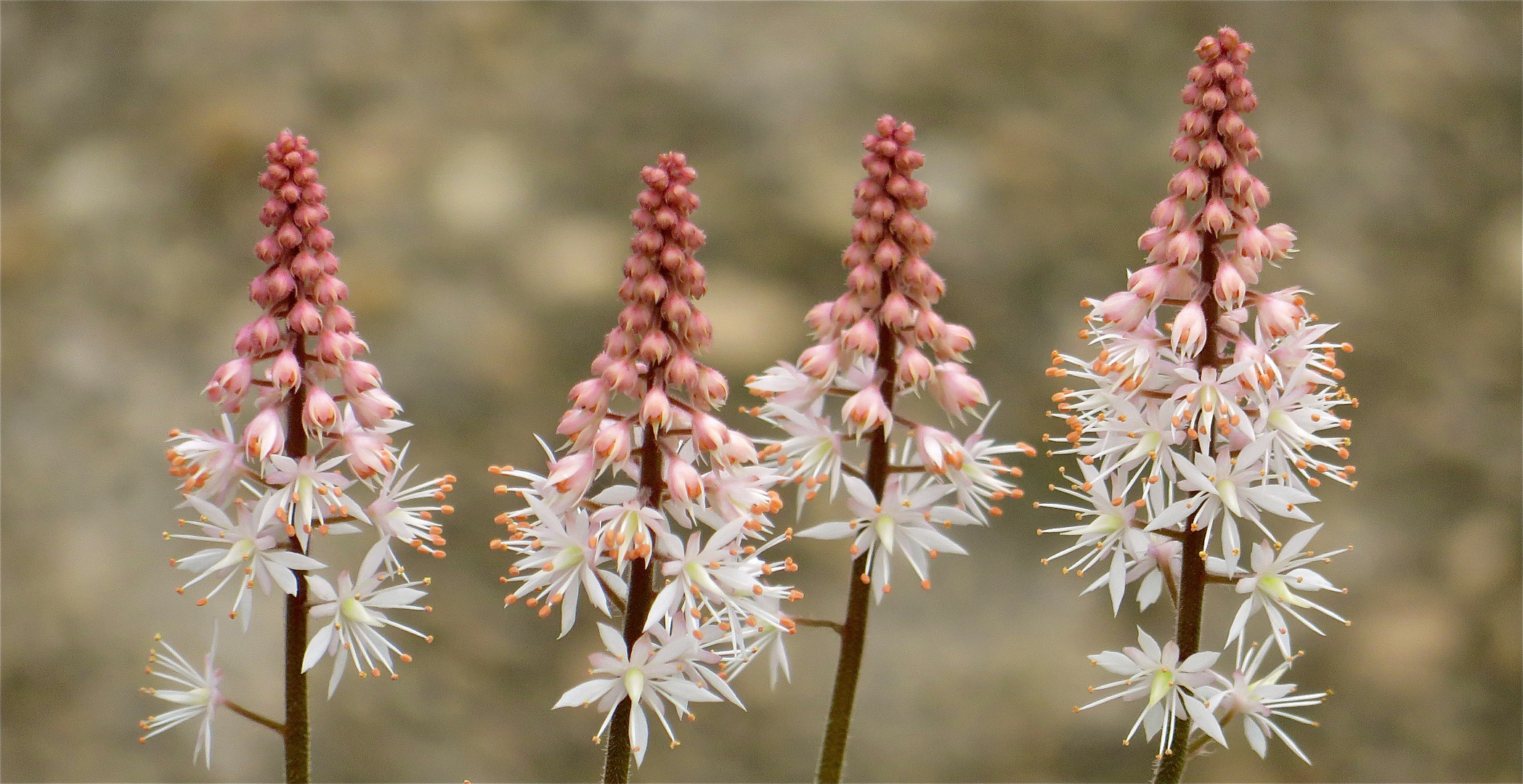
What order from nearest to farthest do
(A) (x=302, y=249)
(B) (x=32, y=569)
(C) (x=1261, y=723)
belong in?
(A) (x=302, y=249) < (C) (x=1261, y=723) < (B) (x=32, y=569)

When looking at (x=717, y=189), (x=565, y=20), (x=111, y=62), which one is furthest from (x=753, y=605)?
(x=111, y=62)

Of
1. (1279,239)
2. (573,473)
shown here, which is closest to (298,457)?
(573,473)

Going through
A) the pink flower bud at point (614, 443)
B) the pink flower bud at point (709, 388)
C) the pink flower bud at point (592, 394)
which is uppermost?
the pink flower bud at point (709, 388)

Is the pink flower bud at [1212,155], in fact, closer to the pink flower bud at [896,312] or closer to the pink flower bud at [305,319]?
the pink flower bud at [896,312]

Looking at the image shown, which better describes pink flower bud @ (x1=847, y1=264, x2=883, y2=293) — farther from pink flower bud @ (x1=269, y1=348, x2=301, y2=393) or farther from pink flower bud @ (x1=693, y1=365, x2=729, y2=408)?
pink flower bud @ (x1=269, y1=348, x2=301, y2=393)

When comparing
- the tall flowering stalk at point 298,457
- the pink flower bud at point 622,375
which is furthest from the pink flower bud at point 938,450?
the tall flowering stalk at point 298,457

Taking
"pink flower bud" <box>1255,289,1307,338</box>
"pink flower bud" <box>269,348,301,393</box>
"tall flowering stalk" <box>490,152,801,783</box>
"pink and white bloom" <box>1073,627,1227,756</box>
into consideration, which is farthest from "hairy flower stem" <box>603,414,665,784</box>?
"pink flower bud" <box>1255,289,1307,338</box>

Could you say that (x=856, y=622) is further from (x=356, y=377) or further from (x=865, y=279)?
(x=356, y=377)

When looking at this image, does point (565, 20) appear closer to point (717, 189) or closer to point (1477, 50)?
point (717, 189)
